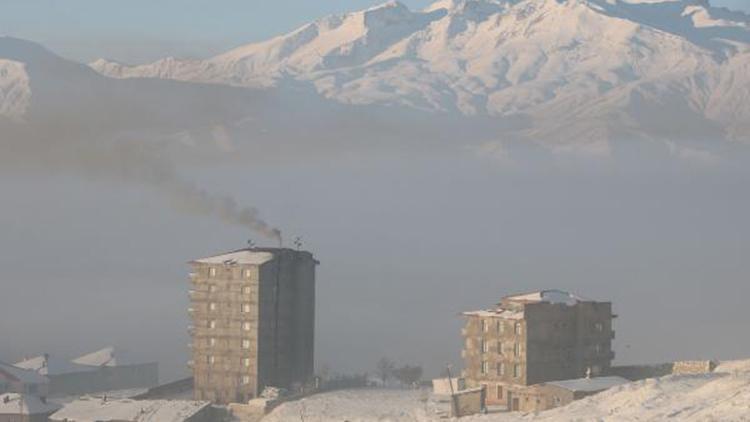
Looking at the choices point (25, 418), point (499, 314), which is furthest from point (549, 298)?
point (25, 418)

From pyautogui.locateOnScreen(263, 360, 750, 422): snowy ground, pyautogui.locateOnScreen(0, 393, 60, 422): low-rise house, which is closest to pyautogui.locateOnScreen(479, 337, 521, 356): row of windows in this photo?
pyautogui.locateOnScreen(263, 360, 750, 422): snowy ground

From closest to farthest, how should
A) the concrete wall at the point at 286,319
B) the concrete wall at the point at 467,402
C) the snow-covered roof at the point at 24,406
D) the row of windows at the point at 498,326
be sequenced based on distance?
1. the concrete wall at the point at 467,402
2. the row of windows at the point at 498,326
3. the snow-covered roof at the point at 24,406
4. the concrete wall at the point at 286,319

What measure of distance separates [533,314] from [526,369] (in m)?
5.09

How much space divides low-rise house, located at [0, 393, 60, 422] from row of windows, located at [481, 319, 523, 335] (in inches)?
1827

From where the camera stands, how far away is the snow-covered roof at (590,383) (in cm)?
15675

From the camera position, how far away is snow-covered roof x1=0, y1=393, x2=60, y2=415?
7500 inches

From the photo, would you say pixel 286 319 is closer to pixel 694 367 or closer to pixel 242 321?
pixel 242 321

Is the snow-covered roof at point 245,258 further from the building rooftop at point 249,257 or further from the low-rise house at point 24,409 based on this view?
the low-rise house at point 24,409

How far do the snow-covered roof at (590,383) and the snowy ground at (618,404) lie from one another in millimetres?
5392

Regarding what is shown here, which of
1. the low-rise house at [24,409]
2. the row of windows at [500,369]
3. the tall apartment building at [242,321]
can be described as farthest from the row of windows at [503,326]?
the low-rise house at [24,409]

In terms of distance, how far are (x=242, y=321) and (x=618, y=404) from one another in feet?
199

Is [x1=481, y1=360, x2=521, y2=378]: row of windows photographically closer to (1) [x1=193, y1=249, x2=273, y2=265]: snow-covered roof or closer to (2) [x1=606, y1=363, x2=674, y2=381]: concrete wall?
(2) [x1=606, y1=363, x2=674, y2=381]: concrete wall

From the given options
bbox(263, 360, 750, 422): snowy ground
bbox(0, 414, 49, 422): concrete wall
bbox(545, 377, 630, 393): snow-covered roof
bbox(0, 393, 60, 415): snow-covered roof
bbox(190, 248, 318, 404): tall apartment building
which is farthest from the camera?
bbox(190, 248, 318, 404): tall apartment building

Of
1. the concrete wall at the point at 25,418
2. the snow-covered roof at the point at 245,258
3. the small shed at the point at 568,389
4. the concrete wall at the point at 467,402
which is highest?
the snow-covered roof at the point at 245,258
